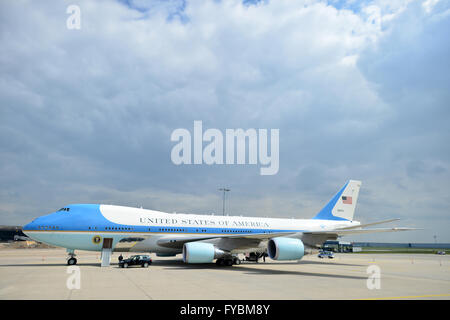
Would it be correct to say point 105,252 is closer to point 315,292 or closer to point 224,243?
point 224,243

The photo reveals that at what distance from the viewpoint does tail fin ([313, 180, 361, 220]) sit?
35969mm

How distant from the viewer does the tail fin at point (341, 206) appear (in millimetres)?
35969

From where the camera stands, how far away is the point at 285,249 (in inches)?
873

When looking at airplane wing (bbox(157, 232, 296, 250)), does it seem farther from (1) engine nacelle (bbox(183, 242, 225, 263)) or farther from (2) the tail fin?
(2) the tail fin

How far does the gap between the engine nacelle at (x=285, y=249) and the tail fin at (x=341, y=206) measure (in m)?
14.3

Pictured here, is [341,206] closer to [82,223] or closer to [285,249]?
[285,249]

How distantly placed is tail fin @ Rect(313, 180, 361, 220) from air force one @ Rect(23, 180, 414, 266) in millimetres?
8694

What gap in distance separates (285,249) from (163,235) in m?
10.3

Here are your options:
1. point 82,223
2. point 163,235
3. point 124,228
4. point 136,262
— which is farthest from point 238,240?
point 82,223

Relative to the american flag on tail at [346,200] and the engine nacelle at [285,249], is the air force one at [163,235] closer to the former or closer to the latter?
the engine nacelle at [285,249]

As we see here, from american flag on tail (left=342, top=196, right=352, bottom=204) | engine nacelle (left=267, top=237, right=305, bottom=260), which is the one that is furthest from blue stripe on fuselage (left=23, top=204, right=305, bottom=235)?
american flag on tail (left=342, top=196, right=352, bottom=204)

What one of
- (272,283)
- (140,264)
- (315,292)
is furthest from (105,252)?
(315,292)

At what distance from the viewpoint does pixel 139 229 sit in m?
26.2
